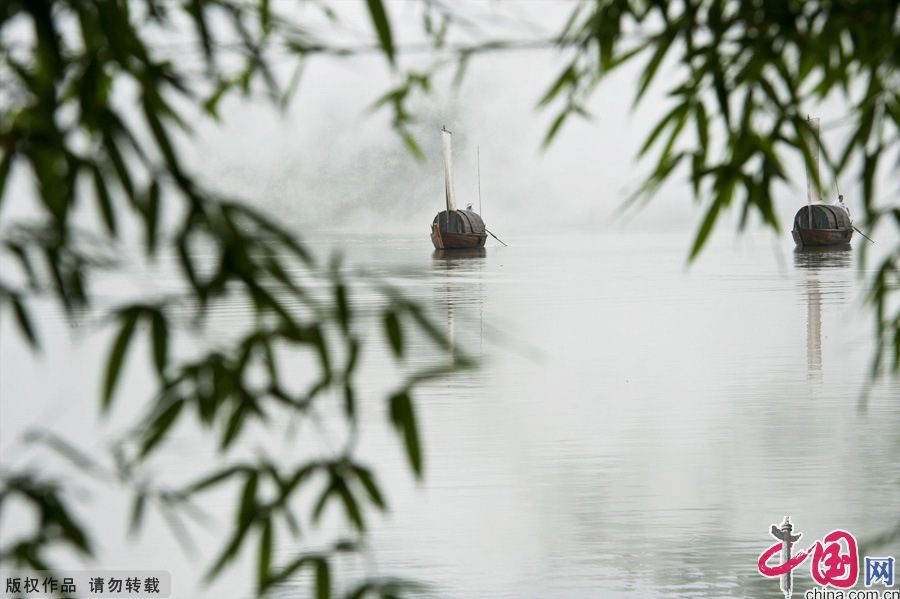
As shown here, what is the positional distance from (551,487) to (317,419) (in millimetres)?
3891

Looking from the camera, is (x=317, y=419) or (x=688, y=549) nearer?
(x=317, y=419)

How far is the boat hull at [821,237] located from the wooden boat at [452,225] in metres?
7.36

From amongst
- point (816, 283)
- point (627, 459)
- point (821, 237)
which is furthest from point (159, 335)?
point (821, 237)

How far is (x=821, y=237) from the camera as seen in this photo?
28094 millimetres

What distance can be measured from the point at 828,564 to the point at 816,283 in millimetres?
12087

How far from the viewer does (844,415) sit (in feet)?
20.8

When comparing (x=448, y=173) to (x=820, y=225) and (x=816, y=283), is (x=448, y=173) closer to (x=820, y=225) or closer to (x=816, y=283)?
(x=820, y=225)

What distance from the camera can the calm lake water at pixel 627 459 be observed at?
412 cm

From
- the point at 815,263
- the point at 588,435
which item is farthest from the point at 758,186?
the point at 815,263

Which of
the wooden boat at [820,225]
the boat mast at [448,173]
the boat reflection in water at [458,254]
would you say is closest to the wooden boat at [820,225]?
the wooden boat at [820,225]

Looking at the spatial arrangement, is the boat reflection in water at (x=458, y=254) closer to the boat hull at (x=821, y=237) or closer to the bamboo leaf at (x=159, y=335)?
the boat hull at (x=821, y=237)

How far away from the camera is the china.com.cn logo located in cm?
397

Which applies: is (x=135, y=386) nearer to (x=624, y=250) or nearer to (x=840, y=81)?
(x=840, y=81)

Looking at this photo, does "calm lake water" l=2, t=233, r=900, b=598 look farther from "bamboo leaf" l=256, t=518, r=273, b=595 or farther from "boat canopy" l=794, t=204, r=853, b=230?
"boat canopy" l=794, t=204, r=853, b=230
